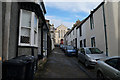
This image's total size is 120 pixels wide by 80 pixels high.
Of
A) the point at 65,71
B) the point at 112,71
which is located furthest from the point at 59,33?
the point at 112,71

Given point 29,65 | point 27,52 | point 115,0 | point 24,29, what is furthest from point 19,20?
point 115,0

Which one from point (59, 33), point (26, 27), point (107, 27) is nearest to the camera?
point (26, 27)

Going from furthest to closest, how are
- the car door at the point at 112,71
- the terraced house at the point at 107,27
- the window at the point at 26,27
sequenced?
the terraced house at the point at 107,27, the window at the point at 26,27, the car door at the point at 112,71

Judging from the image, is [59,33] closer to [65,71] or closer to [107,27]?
[107,27]

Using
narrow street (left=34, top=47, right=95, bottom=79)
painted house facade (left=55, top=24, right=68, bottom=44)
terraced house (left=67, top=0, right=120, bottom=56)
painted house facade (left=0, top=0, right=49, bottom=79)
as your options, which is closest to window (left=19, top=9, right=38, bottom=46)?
painted house facade (left=0, top=0, right=49, bottom=79)

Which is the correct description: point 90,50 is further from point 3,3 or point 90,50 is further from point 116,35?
point 3,3

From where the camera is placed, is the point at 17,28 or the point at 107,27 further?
the point at 107,27

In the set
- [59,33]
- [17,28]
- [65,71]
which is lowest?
[65,71]

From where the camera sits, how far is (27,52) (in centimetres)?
552

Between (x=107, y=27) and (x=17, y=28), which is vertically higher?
(x=107, y=27)

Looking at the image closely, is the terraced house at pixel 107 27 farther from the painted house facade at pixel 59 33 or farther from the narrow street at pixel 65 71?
the painted house facade at pixel 59 33

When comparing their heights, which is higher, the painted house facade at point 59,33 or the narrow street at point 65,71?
the painted house facade at point 59,33

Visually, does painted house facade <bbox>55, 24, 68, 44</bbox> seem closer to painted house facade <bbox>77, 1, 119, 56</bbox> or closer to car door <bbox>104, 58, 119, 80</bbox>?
painted house facade <bbox>77, 1, 119, 56</bbox>

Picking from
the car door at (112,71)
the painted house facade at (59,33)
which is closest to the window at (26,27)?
the car door at (112,71)
